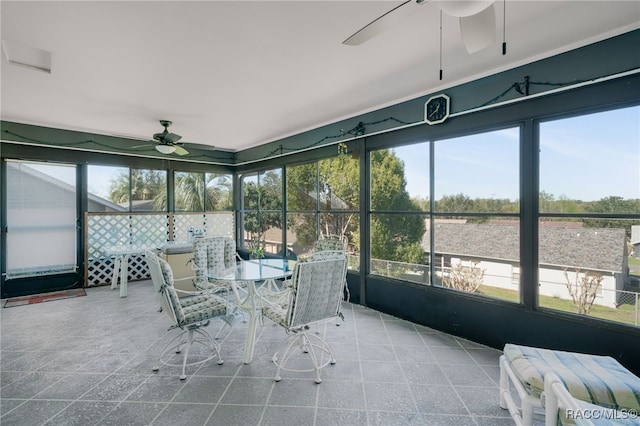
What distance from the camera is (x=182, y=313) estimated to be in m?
2.43

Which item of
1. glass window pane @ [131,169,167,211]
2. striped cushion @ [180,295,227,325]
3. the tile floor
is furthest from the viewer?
glass window pane @ [131,169,167,211]

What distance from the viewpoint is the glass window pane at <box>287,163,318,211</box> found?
5.22m

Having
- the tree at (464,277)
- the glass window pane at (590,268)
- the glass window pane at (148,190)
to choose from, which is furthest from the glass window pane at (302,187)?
the glass window pane at (590,268)

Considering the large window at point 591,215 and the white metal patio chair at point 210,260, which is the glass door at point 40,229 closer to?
the white metal patio chair at point 210,260

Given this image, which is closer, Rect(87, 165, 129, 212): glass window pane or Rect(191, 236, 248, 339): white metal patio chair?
Rect(191, 236, 248, 339): white metal patio chair

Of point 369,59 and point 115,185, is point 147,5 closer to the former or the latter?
point 369,59

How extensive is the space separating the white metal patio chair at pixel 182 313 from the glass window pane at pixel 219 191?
416 cm

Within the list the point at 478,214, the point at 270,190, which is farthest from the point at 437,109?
the point at 270,190

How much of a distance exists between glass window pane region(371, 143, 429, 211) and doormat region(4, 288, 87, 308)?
4801 millimetres

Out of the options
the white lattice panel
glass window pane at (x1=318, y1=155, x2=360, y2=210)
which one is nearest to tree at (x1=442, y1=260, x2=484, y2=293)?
glass window pane at (x1=318, y1=155, x2=360, y2=210)

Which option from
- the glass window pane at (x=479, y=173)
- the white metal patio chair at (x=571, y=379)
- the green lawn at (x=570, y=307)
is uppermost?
the glass window pane at (x=479, y=173)

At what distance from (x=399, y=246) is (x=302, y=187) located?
6.86ft

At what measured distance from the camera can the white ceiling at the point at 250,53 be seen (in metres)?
1.95

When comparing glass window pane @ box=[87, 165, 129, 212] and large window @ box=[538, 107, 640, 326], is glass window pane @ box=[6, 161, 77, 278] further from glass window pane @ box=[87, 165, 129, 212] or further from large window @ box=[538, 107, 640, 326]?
large window @ box=[538, 107, 640, 326]
